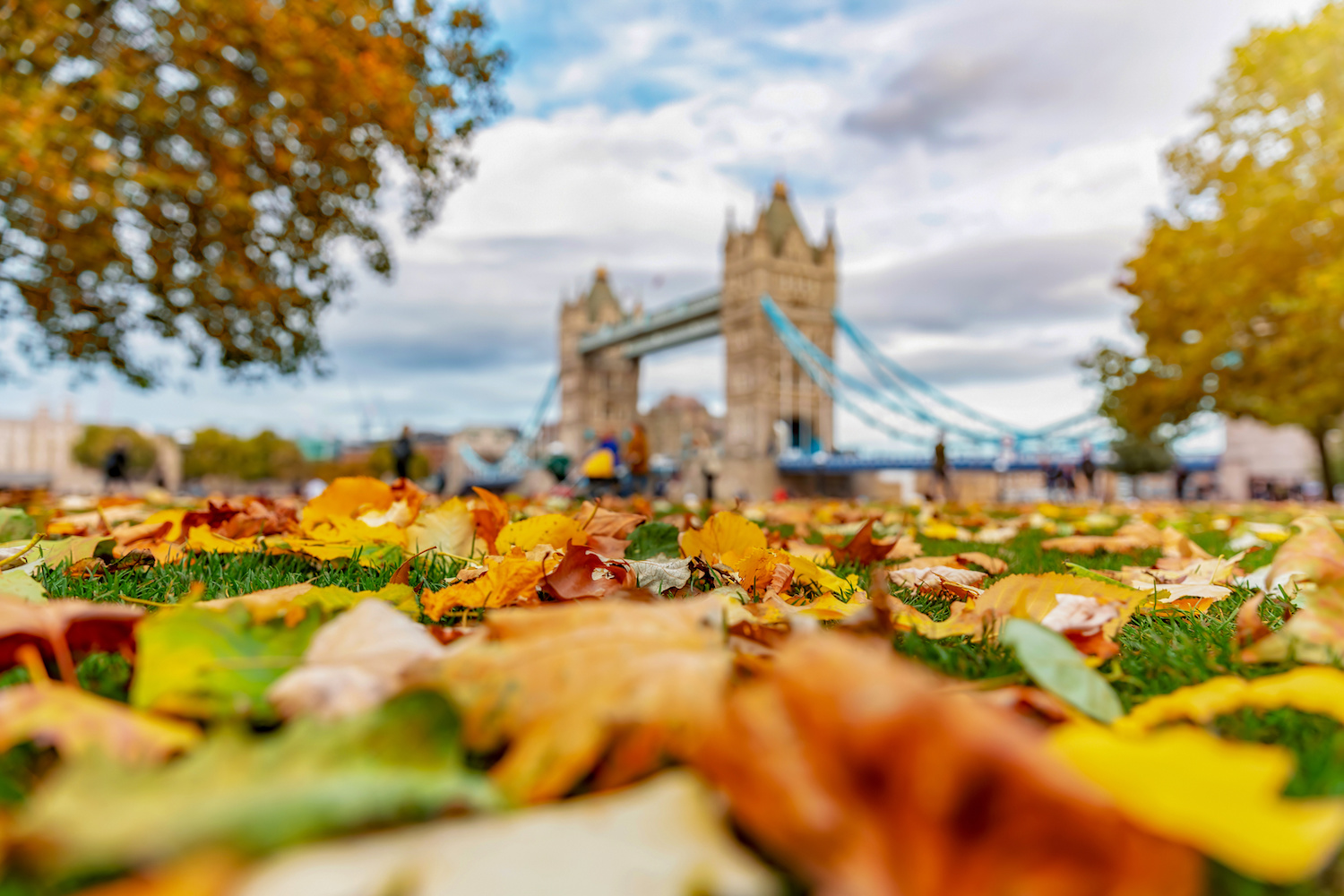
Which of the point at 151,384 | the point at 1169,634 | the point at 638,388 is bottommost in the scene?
the point at 1169,634

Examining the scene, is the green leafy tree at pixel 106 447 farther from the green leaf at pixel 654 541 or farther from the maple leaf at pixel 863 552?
the maple leaf at pixel 863 552

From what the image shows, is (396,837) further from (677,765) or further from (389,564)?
(389,564)

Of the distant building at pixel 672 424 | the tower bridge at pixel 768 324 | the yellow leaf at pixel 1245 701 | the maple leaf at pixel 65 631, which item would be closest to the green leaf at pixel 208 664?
the maple leaf at pixel 65 631

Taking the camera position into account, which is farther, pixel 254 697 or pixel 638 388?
pixel 638 388

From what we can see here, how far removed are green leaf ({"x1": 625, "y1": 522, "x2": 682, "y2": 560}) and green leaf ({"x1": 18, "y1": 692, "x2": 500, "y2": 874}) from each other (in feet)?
4.35

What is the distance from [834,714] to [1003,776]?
0.09 metres

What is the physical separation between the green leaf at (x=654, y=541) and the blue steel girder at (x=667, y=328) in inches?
1877

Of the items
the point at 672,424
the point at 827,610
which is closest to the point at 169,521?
the point at 827,610

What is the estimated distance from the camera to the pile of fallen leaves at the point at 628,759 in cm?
36

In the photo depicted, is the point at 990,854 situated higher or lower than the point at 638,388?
lower

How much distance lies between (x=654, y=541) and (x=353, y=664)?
176 cm

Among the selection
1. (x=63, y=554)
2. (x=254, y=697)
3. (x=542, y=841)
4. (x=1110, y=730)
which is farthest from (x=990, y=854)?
(x=63, y=554)

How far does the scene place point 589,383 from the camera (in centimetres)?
6575

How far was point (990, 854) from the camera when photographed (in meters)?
0.38
